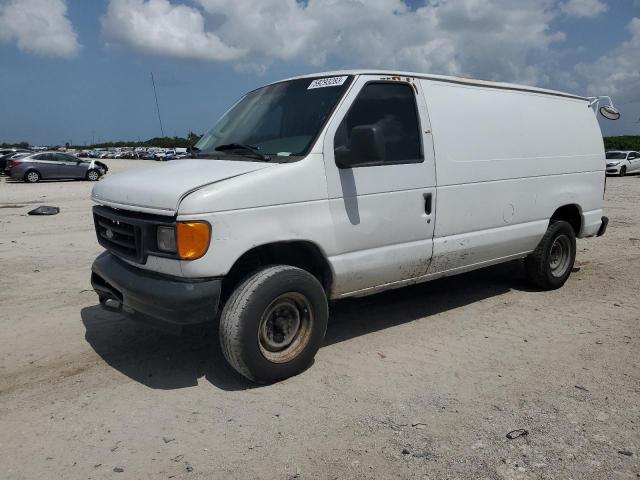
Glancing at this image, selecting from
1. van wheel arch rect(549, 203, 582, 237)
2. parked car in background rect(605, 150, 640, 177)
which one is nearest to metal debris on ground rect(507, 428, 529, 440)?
van wheel arch rect(549, 203, 582, 237)

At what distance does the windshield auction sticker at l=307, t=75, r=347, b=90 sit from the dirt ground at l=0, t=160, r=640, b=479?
2196 millimetres

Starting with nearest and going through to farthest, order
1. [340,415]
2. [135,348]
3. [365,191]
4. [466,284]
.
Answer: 1. [340,415]
2. [365,191]
3. [135,348]
4. [466,284]

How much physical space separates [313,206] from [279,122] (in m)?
0.90

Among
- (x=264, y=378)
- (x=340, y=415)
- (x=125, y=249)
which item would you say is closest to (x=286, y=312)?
(x=264, y=378)

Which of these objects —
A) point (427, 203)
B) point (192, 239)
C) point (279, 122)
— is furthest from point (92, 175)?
point (192, 239)

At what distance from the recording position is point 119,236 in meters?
4.13

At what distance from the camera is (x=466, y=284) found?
6809 millimetres

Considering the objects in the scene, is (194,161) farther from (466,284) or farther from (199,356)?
(466,284)

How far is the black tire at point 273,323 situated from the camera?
3703 millimetres

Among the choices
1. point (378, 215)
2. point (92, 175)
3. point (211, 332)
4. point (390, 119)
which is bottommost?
point (211, 332)

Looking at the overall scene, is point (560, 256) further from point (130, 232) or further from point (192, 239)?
point (130, 232)

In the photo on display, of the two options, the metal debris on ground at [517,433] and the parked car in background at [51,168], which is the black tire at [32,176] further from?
the metal debris on ground at [517,433]

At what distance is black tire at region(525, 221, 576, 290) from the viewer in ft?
20.3

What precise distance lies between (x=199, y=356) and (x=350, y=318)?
63.6 inches
